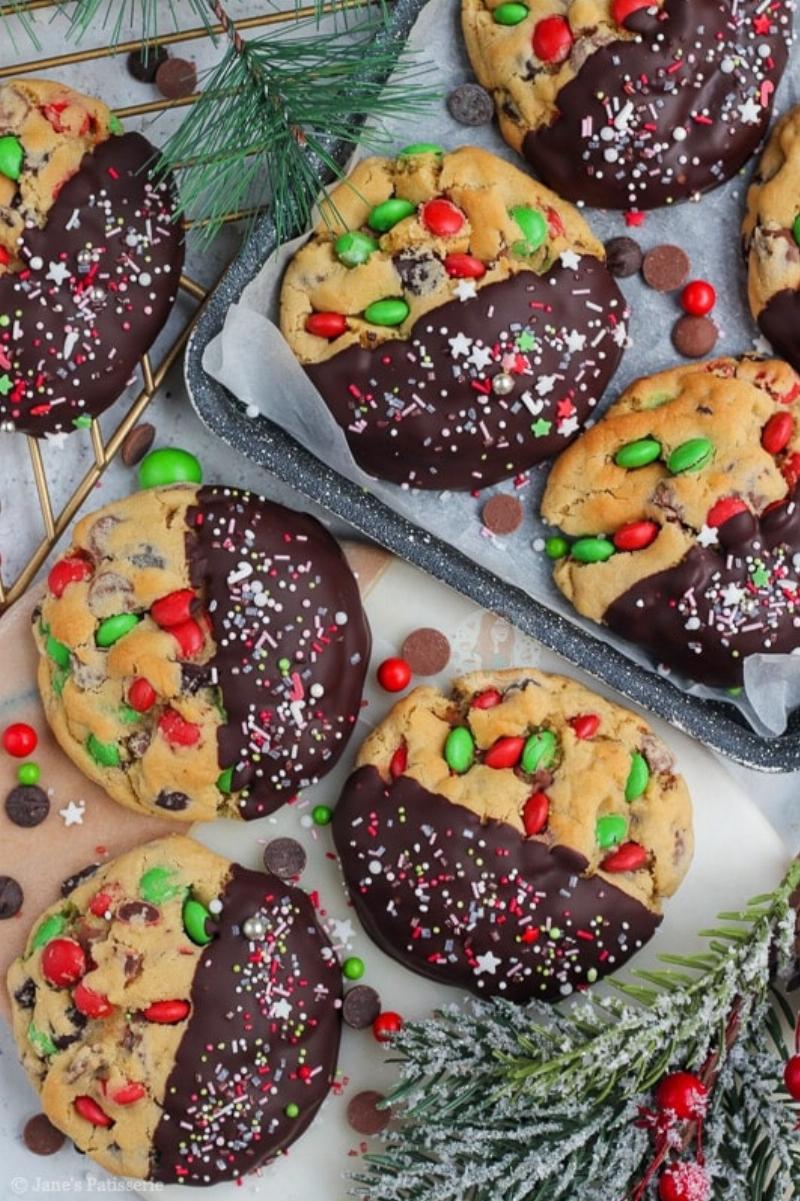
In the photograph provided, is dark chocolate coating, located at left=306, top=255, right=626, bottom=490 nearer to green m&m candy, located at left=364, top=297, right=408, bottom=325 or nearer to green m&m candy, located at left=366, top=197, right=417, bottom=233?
green m&m candy, located at left=364, top=297, right=408, bottom=325

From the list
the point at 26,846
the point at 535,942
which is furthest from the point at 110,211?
the point at 535,942

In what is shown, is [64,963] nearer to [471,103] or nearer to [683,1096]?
[683,1096]

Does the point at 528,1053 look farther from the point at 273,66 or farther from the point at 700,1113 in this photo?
the point at 273,66

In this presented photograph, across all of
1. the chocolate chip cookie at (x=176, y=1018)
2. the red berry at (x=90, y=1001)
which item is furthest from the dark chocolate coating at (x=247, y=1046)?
the red berry at (x=90, y=1001)

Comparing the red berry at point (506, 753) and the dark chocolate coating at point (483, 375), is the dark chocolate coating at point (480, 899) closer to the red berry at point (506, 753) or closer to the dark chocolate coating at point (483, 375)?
the red berry at point (506, 753)

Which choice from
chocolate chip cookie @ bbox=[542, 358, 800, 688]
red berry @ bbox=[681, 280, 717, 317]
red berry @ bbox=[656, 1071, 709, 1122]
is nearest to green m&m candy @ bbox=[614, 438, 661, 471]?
chocolate chip cookie @ bbox=[542, 358, 800, 688]

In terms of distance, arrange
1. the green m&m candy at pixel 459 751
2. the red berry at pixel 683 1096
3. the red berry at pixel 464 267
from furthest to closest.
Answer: the green m&m candy at pixel 459 751 < the red berry at pixel 464 267 < the red berry at pixel 683 1096

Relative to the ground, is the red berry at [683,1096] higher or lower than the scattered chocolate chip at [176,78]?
lower
